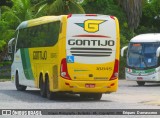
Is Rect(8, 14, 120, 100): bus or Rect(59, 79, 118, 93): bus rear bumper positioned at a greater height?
Rect(8, 14, 120, 100): bus

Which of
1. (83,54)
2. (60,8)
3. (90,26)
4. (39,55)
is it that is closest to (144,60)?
(60,8)

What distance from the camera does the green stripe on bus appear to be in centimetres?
2520

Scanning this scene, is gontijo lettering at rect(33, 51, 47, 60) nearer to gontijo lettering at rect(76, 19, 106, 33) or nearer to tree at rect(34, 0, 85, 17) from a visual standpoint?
gontijo lettering at rect(76, 19, 106, 33)

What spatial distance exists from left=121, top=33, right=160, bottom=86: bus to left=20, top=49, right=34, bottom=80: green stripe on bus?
443 inches

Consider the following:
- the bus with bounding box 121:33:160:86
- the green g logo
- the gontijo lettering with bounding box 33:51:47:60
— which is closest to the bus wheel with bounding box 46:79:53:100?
the gontijo lettering with bounding box 33:51:47:60

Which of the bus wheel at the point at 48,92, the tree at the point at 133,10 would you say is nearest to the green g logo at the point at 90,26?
the bus wheel at the point at 48,92

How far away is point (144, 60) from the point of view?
118ft

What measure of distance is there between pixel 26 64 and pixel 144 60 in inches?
472

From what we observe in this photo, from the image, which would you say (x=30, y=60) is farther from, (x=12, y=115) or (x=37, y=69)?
(x=12, y=115)

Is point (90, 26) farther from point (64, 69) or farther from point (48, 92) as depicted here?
point (48, 92)

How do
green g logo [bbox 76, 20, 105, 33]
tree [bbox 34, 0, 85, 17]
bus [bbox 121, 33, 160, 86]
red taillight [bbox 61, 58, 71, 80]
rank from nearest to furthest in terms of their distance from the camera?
red taillight [bbox 61, 58, 71, 80], green g logo [bbox 76, 20, 105, 33], bus [bbox 121, 33, 160, 86], tree [bbox 34, 0, 85, 17]

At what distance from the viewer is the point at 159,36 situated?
3606 cm

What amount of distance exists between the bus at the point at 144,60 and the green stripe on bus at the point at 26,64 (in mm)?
11242

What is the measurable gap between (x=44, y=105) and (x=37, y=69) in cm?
500
